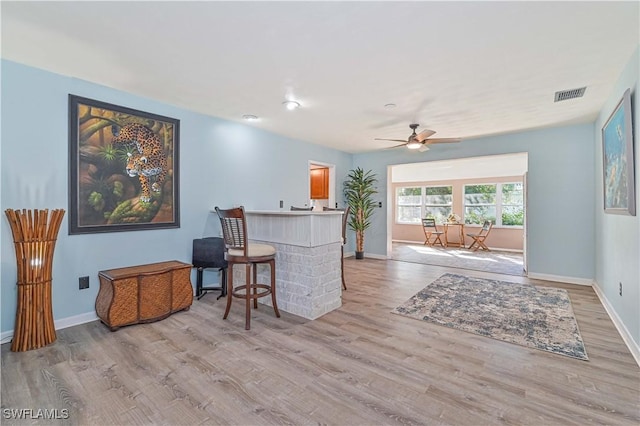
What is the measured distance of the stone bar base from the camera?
2992 millimetres

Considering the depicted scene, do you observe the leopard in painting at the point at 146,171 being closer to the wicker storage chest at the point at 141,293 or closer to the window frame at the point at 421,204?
the wicker storage chest at the point at 141,293

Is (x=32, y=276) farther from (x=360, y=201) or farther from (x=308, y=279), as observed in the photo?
(x=360, y=201)

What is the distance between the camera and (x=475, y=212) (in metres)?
8.49

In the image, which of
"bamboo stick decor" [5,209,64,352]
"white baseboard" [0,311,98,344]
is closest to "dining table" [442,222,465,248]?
"white baseboard" [0,311,98,344]

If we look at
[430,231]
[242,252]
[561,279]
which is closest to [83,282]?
[242,252]

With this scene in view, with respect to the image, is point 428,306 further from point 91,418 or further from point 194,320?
point 91,418

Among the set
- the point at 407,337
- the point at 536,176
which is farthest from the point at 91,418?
the point at 536,176

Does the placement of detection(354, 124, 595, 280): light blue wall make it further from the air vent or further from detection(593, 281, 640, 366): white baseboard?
the air vent

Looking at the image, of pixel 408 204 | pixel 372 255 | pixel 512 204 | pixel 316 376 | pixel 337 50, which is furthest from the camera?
pixel 408 204

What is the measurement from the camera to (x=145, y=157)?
328cm

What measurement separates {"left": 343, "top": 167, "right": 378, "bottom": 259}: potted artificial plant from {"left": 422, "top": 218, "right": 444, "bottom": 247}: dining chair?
285cm

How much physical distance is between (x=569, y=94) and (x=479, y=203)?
18.6 ft

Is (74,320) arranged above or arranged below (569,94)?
below

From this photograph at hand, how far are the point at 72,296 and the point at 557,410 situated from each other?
3.91 m
